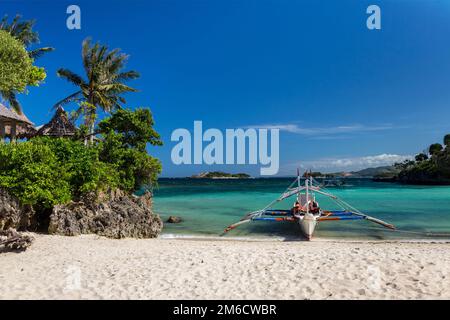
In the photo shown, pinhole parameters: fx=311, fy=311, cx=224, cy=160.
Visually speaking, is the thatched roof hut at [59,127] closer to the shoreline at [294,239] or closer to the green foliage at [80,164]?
the green foliage at [80,164]

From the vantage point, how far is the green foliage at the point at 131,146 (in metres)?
15.9

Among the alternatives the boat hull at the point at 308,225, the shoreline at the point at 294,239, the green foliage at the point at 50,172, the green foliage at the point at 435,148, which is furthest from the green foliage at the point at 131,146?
the green foliage at the point at 435,148

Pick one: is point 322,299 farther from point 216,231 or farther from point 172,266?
point 216,231

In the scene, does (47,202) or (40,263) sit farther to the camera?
(47,202)

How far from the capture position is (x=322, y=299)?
5.54 metres

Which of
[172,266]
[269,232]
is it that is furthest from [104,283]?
[269,232]

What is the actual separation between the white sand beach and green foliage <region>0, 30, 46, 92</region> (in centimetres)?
597

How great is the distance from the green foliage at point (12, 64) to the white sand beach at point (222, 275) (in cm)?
597

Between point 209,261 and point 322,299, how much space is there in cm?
326

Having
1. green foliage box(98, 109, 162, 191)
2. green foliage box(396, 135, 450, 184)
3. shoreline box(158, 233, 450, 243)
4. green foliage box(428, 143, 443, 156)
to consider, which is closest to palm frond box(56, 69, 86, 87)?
green foliage box(98, 109, 162, 191)

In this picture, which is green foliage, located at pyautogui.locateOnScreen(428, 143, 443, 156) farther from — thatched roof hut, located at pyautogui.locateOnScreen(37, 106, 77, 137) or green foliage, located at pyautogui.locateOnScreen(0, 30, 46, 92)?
green foliage, located at pyautogui.locateOnScreen(0, 30, 46, 92)

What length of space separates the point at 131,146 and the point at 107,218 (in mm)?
5436

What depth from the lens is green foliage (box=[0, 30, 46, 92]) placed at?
411 inches

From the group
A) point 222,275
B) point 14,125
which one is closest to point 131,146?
point 14,125
